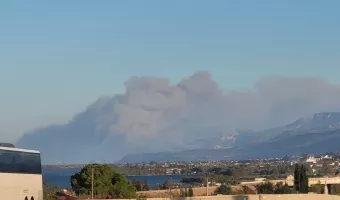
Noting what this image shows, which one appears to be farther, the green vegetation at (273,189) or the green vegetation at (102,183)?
the green vegetation at (273,189)

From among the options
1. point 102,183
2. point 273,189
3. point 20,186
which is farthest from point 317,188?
point 20,186

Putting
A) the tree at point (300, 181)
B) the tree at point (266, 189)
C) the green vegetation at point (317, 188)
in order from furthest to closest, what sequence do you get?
the green vegetation at point (317, 188) < the tree at point (300, 181) < the tree at point (266, 189)

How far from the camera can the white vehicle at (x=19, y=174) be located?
36.8 metres

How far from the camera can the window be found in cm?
3675

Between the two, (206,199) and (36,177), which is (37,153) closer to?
(36,177)

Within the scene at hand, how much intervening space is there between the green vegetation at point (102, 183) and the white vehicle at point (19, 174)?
19794mm

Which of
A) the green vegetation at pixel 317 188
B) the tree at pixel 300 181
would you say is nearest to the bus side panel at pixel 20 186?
the tree at pixel 300 181

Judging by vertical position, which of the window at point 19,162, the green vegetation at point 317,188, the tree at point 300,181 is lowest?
the green vegetation at point 317,188

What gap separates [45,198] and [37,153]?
9860mm

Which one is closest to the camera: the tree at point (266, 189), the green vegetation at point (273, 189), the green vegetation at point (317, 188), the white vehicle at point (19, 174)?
the white vehicle at point (19, 174)

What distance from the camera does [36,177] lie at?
134 feet

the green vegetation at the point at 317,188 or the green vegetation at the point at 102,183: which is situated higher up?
the green vegetation at the point at 102,183

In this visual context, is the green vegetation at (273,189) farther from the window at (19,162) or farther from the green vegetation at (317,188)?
the window at (19,162)

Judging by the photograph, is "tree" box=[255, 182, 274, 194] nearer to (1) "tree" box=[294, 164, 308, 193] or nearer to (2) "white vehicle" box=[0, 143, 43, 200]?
(1) "tree" box=[294, 164, 308, 193]
